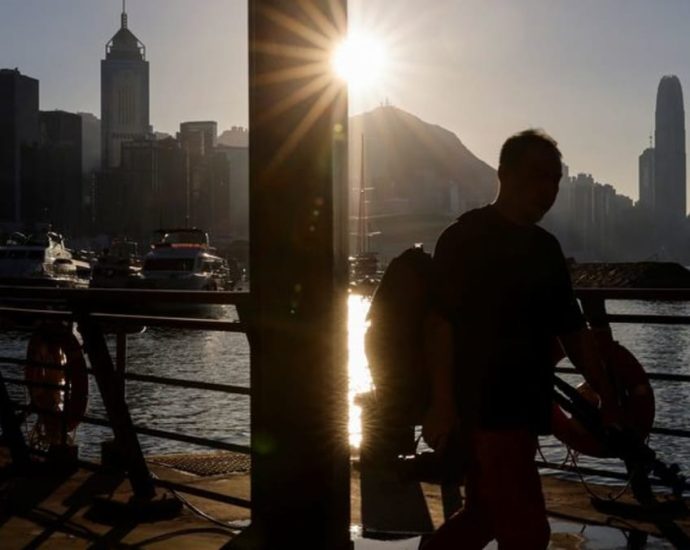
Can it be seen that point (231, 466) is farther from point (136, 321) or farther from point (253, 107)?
point (253, 107)

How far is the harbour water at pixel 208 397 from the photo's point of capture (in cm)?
1255

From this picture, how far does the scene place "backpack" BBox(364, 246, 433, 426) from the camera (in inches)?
126

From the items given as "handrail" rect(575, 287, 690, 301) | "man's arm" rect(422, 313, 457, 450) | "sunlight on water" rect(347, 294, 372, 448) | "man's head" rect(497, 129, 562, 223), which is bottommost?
"sunlight on water" rect(347, 294, 372, 448)

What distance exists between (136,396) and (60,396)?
13.2 meters

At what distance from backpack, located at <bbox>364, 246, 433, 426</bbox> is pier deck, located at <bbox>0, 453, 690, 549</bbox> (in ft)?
6.89

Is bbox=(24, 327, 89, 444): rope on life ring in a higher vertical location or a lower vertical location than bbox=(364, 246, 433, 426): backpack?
lower

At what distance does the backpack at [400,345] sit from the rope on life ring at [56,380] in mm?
3794

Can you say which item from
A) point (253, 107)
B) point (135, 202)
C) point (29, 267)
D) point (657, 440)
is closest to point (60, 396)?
point (253, 107)

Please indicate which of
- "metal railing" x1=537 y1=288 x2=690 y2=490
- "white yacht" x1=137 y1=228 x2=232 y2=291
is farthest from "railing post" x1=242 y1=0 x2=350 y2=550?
"white yacht" x1=137 y1=228 x2=232 y2=291

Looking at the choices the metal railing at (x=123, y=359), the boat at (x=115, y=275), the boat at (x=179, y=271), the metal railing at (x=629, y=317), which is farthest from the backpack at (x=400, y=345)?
the boat at (x=115, y=275)

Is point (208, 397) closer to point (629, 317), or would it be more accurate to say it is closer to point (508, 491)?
point (629, 317)

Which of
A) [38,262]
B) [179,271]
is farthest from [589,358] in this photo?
[38,262]

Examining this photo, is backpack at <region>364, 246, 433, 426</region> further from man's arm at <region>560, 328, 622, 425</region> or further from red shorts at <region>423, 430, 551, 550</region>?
man's arm at <region>560, 328, 622, 425</region>

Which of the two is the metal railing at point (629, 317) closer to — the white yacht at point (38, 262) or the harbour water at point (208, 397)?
the harbour water at point (208, 397)
